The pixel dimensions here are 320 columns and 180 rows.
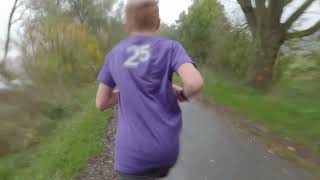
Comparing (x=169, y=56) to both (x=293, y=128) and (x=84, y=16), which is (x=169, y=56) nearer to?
(x=293, y=128)

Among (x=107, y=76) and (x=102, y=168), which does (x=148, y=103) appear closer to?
(x=107, y=76)

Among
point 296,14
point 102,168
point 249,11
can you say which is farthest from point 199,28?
point 102,168

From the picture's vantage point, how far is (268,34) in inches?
842

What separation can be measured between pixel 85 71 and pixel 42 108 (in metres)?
16.8

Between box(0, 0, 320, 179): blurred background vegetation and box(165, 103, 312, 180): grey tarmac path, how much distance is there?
0.61 m

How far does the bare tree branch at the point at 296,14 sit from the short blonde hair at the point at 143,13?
16.9 metres

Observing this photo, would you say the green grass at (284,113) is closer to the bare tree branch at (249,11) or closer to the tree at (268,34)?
the tree at (268,34)

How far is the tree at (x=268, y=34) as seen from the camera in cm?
2111

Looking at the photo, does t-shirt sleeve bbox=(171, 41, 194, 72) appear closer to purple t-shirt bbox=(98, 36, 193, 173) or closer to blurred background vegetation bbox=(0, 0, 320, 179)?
purple t-shirt bbox=(98, 36, 193, 173)

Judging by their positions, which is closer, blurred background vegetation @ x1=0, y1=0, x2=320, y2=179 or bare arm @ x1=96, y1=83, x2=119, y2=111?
bare arm @ x1=96, y1=83, x2=119, y2=111

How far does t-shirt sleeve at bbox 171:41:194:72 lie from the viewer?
119 inches

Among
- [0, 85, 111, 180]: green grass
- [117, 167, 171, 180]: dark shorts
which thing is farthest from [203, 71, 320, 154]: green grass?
[117, 167, 171, 180]: dark shorts

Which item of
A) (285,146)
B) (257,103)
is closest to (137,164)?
(285,146)

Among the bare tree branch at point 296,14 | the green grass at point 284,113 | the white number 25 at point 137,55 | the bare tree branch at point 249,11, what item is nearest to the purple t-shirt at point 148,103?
the white number 25 at point 137,55
